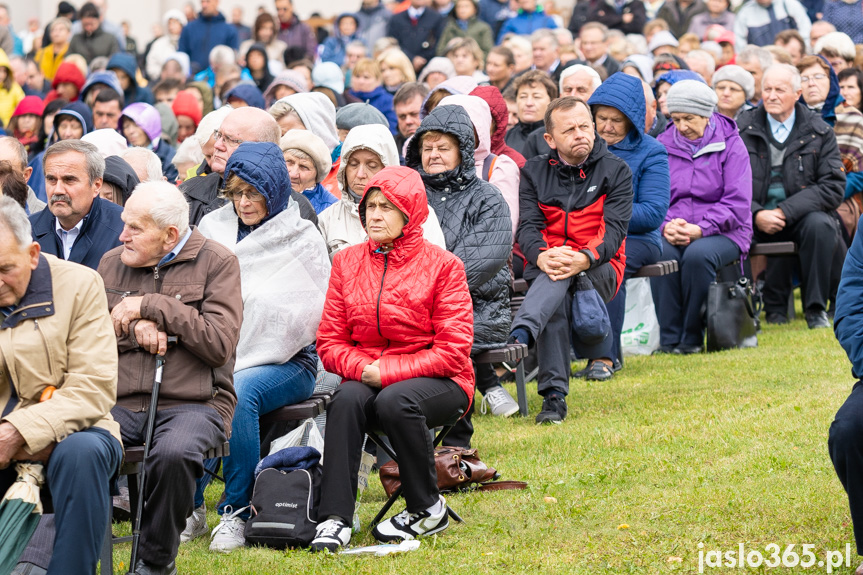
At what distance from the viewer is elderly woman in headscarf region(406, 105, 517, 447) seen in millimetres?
6906

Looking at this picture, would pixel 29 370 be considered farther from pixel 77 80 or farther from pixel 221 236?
pixel 77 80

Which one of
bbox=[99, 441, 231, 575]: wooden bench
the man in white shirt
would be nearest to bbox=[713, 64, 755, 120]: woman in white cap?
the man in white shirt

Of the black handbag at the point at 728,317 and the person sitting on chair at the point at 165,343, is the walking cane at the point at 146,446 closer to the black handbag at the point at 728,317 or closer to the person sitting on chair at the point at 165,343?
the person sitting on chair at the point at 165,343

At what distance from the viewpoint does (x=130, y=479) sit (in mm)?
5125

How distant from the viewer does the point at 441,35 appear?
16141 mm

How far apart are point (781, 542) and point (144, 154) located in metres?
4.78

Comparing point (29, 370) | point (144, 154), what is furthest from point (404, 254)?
point (144, 154)

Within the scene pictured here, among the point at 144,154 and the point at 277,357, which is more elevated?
the point at 144,154

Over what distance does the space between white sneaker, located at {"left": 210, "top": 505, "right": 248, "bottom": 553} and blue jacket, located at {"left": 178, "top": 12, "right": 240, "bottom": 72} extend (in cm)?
1242

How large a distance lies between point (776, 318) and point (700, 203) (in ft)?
5.16

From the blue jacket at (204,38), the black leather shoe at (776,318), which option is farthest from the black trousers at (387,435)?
the blue jacket at (204,38)

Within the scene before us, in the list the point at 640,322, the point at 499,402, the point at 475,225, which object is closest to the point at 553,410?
the point at 499,402

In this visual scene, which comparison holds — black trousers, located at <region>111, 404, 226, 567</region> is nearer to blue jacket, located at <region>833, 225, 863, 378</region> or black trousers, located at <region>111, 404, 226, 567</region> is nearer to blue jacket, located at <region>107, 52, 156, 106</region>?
blue jacket, located at <region>833, 225, 863, 378</region>

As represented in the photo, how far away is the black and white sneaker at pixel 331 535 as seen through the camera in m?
5.24
